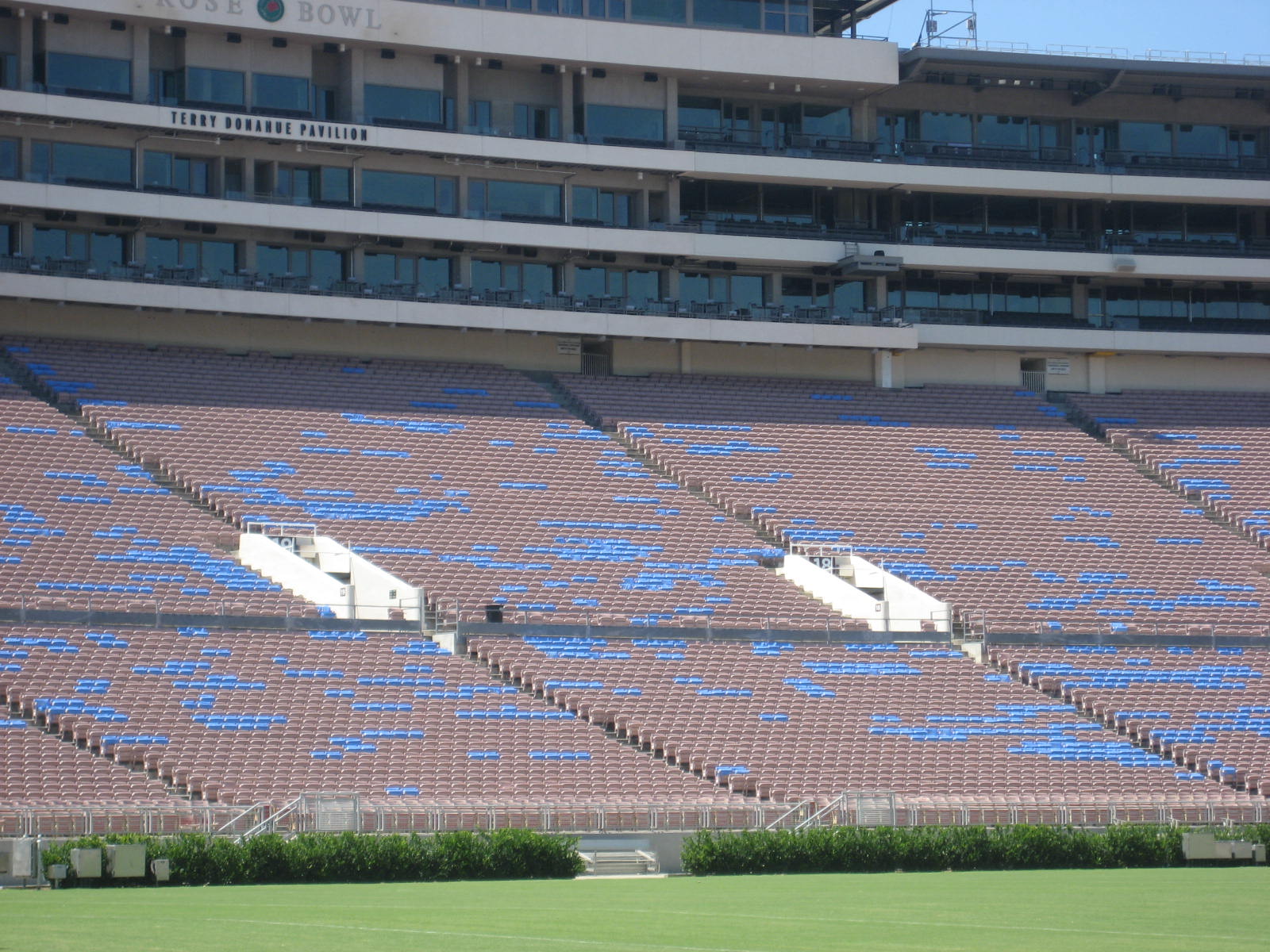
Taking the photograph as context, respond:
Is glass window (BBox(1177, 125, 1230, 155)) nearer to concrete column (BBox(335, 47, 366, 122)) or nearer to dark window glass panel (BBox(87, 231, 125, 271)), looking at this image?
concrete column (BBox(335, 47, 366, 122))

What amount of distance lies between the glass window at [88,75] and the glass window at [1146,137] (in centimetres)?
2978

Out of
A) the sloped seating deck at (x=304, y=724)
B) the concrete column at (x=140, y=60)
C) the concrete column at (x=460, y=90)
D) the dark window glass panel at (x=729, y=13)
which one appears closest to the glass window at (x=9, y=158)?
the concrete column at (x=140, y=60)

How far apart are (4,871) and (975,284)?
125 feet

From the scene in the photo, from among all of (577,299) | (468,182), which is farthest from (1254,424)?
(468,182)

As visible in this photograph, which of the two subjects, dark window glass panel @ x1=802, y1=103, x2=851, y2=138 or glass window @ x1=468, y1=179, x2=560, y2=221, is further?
dark window glass panel @ x1=802, y1=103, x2=851, y2=138

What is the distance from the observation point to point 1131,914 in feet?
54.6

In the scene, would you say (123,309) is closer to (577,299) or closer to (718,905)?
(577,299)

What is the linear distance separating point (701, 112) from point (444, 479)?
1616 centimetres

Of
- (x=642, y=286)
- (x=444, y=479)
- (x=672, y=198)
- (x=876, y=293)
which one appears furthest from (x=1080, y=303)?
(x=444, y=479)

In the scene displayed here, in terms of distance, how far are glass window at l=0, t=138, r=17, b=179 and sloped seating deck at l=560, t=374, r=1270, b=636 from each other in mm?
15545

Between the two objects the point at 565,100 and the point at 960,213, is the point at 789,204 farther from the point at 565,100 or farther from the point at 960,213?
the point at 565,100

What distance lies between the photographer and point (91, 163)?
4597 cm

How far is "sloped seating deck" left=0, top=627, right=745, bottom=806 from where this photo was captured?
1111 inches

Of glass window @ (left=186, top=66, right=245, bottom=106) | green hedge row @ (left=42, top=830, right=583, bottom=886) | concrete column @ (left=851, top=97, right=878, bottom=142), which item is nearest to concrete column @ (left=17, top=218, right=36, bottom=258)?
glass window @ (left=186, top=66, right=245, bottom=106)
